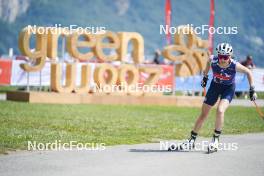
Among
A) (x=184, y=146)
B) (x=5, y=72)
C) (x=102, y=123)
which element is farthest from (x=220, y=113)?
(x=5, y=72)

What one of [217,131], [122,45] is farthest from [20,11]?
[217,131]

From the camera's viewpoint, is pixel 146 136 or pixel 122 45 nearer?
pixel 146 136

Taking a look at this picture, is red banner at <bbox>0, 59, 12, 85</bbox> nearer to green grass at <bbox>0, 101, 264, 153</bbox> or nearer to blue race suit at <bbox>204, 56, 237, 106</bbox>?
green grass at <bbox>0, 101, 264, 153</bbox>

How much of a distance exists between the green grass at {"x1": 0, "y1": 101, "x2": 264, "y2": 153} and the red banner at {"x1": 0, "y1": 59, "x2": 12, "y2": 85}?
8.86 m

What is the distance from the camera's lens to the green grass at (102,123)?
1534 centimetres

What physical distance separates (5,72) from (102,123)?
15614mm

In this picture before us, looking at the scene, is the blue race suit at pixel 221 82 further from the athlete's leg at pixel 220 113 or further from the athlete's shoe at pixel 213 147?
the athlete's shoe at pixel 213 147

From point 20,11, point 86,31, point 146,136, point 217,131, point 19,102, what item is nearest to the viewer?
point 217,131

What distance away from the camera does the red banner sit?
33688 mm

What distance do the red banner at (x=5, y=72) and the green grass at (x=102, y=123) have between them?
886cm

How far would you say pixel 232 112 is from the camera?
86.3ft

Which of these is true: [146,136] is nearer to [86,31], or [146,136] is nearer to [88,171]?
[88,171]

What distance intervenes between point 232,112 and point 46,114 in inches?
311

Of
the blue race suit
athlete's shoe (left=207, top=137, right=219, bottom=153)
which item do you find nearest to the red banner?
the blue race suit
